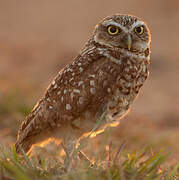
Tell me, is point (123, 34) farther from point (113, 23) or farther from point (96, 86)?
point (96, 86)

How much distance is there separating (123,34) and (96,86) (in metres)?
0.58

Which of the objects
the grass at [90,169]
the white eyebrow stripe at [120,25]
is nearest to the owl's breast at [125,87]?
the white eyebrow stripe at [120,25]

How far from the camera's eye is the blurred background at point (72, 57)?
18.7ft

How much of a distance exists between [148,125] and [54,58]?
540 cm

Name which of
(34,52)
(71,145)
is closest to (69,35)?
(34,52)

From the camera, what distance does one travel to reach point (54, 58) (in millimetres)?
11328

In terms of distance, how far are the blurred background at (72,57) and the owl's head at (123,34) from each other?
1.60 m

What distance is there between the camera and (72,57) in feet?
36.4

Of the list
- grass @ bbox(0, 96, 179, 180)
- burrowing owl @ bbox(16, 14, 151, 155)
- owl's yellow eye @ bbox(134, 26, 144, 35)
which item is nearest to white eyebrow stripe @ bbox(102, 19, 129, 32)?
burrowing owl @ bbox(16, 14, 151, 155)

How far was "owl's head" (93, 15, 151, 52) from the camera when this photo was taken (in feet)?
12.2

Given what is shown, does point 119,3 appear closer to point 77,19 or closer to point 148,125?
point 77,19

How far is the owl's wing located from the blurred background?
3.62 ft

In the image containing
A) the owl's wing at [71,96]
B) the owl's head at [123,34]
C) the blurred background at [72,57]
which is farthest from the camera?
the blurred background at [72,57]

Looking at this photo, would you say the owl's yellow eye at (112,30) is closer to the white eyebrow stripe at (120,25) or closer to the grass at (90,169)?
the white eyebrow stripe at (120,25)
